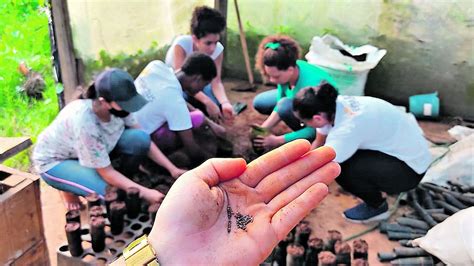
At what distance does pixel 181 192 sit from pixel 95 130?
1.40m

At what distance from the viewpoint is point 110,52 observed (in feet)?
14.8

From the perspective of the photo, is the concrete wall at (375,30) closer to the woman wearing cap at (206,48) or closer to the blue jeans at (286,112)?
the woman wearing cap at (206,48)

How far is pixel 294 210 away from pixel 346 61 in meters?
3.18

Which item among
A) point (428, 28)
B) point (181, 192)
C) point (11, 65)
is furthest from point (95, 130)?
point (428, 28)

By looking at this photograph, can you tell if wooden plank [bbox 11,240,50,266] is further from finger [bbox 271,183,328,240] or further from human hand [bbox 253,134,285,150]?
human hand [bbox 253,134,285,150]

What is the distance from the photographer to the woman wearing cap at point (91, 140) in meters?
2.96

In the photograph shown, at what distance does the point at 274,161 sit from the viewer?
2.03 meters

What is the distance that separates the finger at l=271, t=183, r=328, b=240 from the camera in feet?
6.19

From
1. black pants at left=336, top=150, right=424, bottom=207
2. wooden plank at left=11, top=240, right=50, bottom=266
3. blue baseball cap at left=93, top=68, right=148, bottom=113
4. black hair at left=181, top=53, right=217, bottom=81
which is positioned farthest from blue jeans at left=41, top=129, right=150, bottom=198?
black pants at left=336, top=150, right=424, bottom=207

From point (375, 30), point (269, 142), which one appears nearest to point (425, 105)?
point (375, 30)

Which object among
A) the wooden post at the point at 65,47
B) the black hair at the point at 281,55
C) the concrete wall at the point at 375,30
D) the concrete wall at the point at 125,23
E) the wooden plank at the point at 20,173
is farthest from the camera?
the concrete wall at the point at 375,30

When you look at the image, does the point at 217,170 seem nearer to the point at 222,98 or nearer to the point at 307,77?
the point at 307,77

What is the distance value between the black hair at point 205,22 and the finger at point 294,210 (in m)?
2.46

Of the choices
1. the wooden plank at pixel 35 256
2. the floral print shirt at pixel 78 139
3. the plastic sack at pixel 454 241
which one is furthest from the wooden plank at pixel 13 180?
the plastic sack at pixel 454 241
